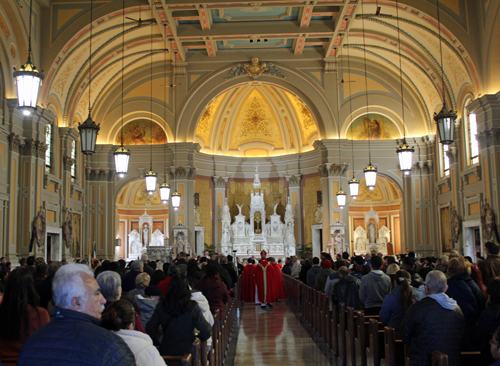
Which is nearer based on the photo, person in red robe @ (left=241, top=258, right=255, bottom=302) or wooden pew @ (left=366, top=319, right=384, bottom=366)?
wooden pew @ (left=366, top=319, right=384, bottom=366)

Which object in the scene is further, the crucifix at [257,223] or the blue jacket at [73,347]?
the crucifix at [257,223]

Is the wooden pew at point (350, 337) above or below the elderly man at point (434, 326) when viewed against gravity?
below

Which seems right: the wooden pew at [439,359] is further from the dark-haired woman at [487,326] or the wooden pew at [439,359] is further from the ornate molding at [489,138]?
the ornate molding at [489,138]

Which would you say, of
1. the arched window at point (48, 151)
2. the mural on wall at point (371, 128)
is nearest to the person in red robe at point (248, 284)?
the arched window at point (48, 151)

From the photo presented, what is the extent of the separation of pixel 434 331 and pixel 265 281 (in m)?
13.1

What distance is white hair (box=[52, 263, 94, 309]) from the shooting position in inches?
103

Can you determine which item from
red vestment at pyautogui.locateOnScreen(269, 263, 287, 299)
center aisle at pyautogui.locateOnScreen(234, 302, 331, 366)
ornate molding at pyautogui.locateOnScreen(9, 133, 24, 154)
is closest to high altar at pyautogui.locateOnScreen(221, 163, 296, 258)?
red vestment at pyautogui.locateOnScreen(269, 263, 287, 299)

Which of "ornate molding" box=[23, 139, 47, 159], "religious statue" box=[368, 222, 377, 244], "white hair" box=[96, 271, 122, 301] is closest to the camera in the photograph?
"white hair" box=[96, 271, 122, 301]

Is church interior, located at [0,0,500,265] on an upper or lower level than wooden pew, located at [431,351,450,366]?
upper

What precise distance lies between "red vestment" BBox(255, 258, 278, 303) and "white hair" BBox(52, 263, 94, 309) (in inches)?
595

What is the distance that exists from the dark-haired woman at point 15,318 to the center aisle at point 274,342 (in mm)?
5557

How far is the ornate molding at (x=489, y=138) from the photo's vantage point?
54.0 ft

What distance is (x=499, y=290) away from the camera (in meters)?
4.88

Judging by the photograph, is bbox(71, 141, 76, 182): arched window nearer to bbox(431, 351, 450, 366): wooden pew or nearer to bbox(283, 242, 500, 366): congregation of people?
bbox(283, 242, 500, 366): congregation of people
